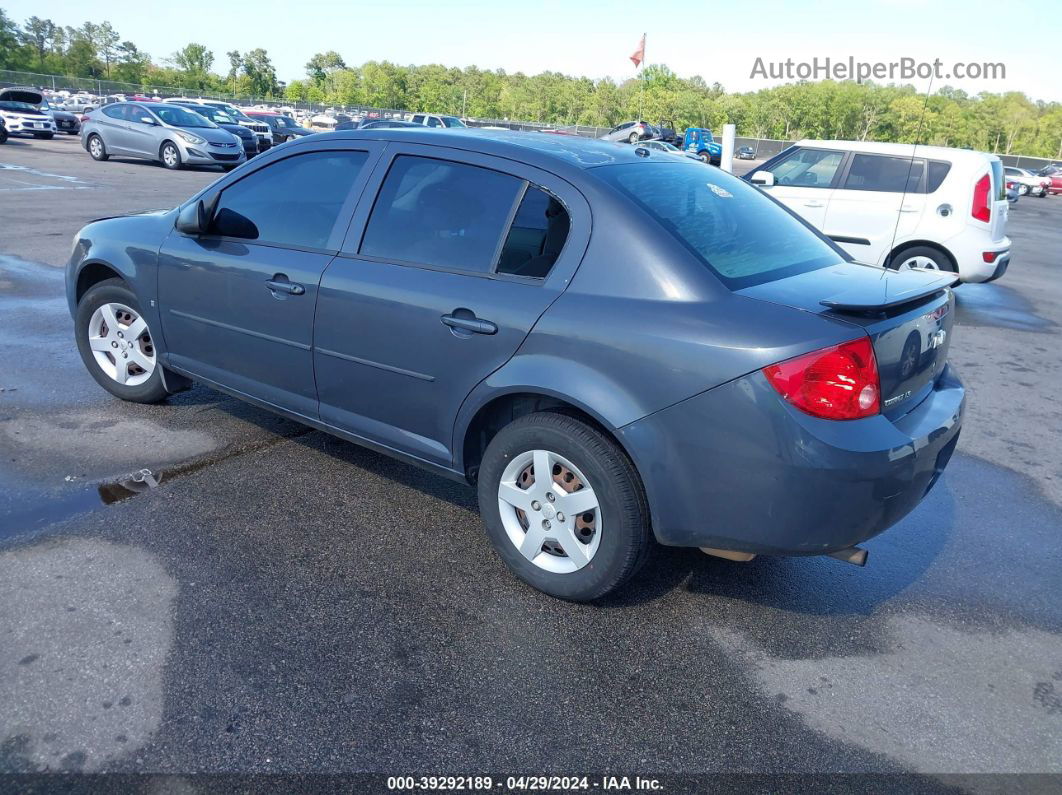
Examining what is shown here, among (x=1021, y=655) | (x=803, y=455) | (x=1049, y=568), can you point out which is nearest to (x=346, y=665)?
(x=803, y=455)

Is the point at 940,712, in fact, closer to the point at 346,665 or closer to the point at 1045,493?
the point at 346,665

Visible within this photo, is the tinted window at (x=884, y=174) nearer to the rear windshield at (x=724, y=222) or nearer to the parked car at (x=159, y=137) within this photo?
the rear windshield at (x=724, y=222)

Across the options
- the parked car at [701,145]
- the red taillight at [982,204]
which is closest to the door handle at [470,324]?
the red taillight at [982,204]

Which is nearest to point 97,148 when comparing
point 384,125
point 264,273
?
point 384,125

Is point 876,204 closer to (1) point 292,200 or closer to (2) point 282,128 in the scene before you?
(1) point 292,200

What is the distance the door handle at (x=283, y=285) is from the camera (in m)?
3.89

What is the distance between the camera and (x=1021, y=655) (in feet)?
10.6

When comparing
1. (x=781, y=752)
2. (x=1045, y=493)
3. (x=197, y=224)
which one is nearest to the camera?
(x=781, y=752)

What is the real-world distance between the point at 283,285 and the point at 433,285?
0.88m

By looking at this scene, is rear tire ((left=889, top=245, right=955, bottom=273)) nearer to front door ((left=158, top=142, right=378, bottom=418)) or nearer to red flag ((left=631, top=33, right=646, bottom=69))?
front door ((left=158, top=142, right=378, bottom=418))

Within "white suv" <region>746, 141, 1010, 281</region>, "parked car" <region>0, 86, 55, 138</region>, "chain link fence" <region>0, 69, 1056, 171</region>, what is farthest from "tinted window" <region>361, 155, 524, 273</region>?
"chain link fence" <region>0, 69, 1056, 171</region>

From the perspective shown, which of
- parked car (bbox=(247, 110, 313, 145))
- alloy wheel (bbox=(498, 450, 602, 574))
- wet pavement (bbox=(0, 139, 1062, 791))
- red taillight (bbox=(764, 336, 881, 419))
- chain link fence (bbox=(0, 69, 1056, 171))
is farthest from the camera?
chain link fence (bbox=(0, 69, 1056, 171))

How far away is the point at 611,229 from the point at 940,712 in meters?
2.02

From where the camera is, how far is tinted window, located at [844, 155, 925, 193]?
9.63 m
